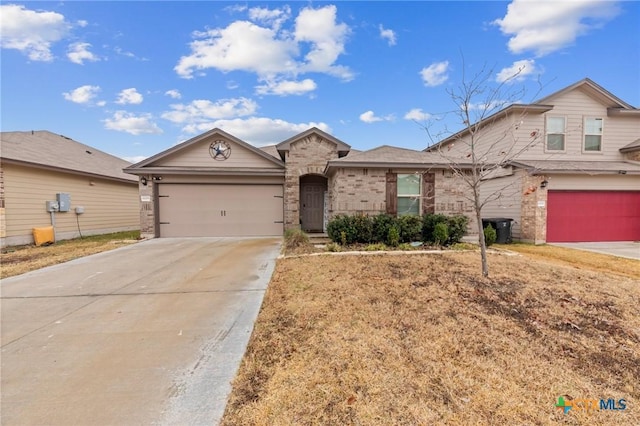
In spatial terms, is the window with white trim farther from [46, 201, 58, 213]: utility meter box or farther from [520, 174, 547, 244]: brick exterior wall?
[46, 201, 58, 213]: utility meter box

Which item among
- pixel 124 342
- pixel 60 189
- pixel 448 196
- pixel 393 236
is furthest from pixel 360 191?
pixel 60 189

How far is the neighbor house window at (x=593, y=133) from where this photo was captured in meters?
12.0

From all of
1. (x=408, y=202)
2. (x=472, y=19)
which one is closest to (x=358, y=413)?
(x=408, y=202)

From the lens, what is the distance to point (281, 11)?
10633mm

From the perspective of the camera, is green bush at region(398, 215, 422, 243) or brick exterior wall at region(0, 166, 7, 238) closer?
green bush at region(398, 215, 422, 243)

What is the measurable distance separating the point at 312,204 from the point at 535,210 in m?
8.65

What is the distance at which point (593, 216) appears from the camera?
10617mm

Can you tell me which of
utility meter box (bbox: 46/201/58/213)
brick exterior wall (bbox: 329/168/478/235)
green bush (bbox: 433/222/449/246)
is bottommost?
green bush (bbox: 433/222/449/246)

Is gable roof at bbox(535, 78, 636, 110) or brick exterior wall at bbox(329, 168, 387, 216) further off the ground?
gable roof at bbox(535, 78, 636, 110)

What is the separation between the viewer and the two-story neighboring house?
10.3 m

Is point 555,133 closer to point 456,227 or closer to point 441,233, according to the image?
point 456,227

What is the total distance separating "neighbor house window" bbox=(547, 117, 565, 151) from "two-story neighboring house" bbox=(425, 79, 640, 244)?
41mm

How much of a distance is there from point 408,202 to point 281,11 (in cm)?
853

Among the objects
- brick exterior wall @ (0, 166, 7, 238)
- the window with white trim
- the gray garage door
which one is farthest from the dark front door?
brick exterior wall @ (0, 166, 7, 238)
